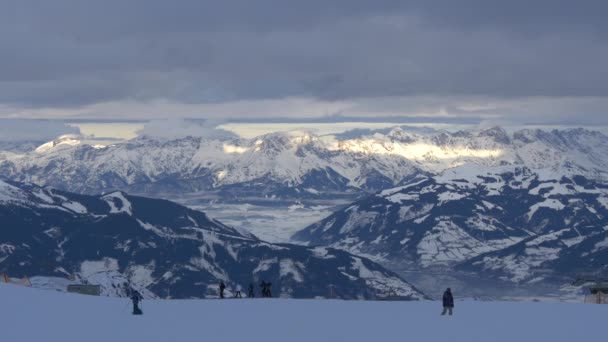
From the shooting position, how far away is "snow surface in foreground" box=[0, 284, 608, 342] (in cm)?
11169

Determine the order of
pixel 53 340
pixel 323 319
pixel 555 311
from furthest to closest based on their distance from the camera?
pixel 555 311 < pixel 323 319 < pixel 53 340

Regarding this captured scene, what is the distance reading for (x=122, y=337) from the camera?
110m

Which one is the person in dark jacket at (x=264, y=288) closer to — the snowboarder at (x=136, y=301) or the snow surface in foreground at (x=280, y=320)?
the snow surface in foreground at (x=280, y=320)

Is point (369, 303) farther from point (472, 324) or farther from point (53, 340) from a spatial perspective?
point (53, 340)

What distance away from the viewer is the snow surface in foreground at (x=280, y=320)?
111688mm

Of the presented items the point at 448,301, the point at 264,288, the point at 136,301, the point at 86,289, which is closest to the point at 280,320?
the point at 136,301

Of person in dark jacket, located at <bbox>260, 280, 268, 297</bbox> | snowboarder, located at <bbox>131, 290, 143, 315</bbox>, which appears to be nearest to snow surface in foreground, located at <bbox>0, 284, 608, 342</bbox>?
snowboarder, located at <bbox>131, 290, 143, 315</bbox>

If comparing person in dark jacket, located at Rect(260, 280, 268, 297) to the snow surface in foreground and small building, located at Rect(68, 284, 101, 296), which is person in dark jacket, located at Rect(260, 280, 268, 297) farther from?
small building, located at Rect(68, 284, 101, 296)

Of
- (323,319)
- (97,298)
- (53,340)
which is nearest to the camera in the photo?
(53,340)

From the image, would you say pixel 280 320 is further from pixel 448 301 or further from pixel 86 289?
pixel 86 289

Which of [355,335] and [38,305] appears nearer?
[355,335]

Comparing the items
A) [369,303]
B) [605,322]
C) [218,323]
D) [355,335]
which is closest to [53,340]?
[218,323]

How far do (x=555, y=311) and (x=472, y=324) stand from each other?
22220mm

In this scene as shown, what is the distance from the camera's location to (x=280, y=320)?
12512cm
